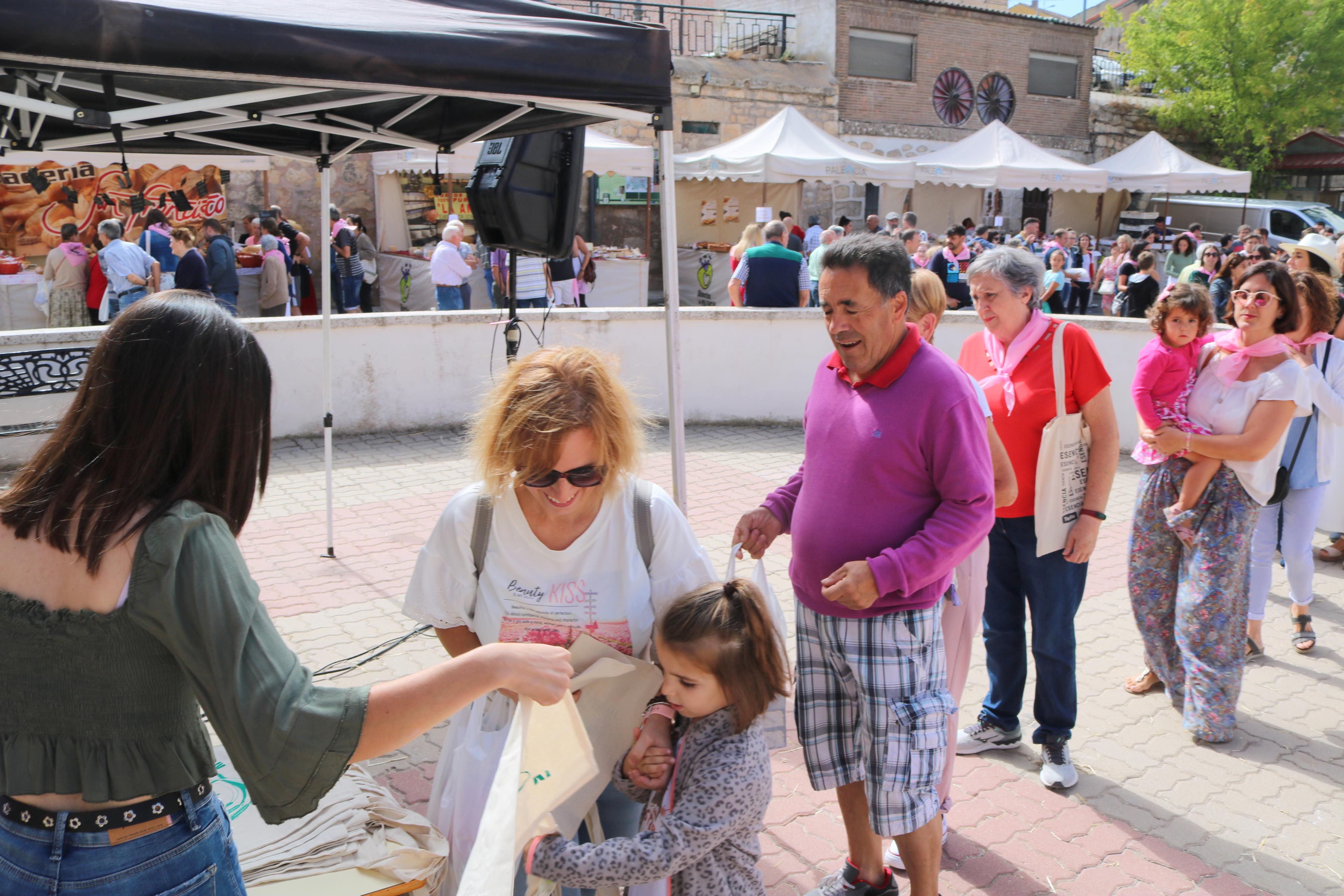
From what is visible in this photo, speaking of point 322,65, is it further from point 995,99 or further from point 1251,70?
point 1251,70

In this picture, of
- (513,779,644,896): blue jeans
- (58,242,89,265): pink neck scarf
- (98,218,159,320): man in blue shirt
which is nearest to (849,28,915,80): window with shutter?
(58,242,89,265): pink neck scarf

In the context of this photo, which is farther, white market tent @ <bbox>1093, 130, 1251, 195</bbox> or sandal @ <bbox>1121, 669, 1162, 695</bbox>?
white market tent @ <bbox>1093, 130, 1251, 195</bbox>

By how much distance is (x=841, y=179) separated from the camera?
16.1 meters

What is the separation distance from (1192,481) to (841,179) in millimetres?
12892

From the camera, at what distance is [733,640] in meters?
2.23

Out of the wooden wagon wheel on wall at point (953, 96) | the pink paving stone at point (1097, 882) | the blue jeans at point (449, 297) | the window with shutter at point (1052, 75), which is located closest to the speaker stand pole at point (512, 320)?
the pink paving stone at point (1097, 882)

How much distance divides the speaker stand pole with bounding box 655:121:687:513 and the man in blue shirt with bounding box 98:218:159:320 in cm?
925

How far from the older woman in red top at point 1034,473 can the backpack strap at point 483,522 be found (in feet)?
5.68

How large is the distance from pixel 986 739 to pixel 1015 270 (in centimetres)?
189

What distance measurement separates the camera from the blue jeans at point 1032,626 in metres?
3.56

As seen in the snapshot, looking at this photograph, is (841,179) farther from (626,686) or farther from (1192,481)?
(626,686)

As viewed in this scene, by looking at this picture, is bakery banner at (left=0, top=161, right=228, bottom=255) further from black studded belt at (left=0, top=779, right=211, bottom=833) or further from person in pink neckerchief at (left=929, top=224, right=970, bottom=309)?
black studded belt at (left=0, top=779, right=211, bottom=833)

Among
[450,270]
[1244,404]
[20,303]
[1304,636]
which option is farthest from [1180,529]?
[20,303]

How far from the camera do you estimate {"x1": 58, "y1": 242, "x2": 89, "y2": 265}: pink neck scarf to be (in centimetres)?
1180
